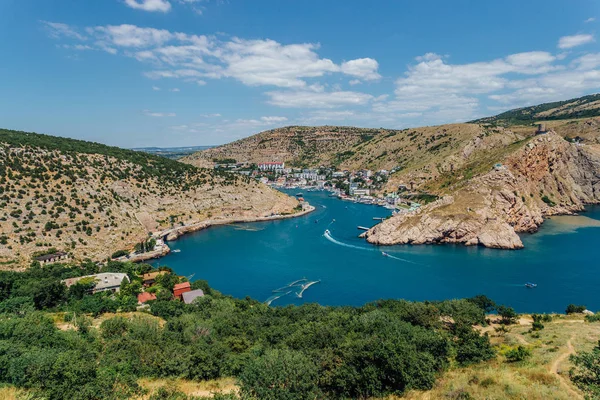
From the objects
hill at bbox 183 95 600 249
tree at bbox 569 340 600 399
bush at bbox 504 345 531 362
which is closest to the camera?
tree at bbox 569 340 600 399

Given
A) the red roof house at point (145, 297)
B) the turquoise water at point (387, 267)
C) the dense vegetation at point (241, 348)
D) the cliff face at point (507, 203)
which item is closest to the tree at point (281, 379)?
the dense vegetation at point (241, 348)

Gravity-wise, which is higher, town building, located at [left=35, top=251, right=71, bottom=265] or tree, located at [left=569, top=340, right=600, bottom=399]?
tree, located at [left=569, top=340, right=600, bottom=399]

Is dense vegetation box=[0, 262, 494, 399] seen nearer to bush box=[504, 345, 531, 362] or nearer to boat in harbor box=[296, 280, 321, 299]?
bush box=[504, 345, 531, 362]

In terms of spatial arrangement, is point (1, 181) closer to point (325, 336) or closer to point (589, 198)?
point (325, 336)

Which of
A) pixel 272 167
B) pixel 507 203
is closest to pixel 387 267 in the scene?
pixel 507 203

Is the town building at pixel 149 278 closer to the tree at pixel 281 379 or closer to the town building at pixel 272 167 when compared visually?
the tree at pixel 281 379

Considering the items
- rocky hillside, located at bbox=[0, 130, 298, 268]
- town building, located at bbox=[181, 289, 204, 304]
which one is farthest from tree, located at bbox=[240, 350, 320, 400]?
rocky hillside, located at bbox=[0, 130, 298, 268]

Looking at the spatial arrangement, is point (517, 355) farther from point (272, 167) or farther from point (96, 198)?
point (272, 167)
